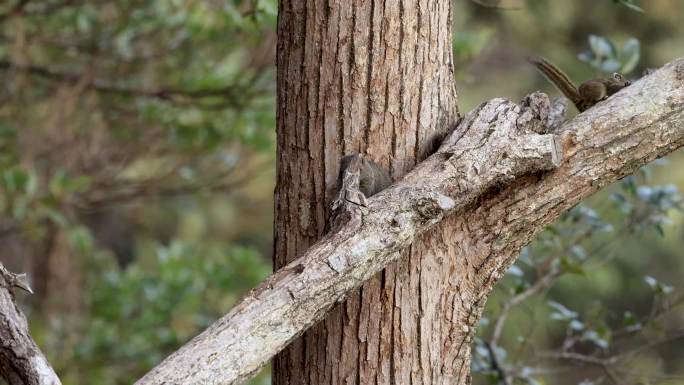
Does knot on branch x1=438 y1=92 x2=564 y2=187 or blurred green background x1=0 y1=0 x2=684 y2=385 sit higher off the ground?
knot on branch x1=438 y1=92 x2=564 y2=187

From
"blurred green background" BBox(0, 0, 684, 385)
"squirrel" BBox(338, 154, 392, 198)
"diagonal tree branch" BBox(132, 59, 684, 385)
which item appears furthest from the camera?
"blurred green background" BBox(0, 0, 684, 385)

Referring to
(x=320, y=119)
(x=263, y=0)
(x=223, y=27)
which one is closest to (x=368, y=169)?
(x=320, y=119)

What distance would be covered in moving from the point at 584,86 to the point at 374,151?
0.49m

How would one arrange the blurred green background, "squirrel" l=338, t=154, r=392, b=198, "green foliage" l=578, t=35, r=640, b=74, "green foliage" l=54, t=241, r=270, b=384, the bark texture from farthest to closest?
"green foliage" l=54, t=241, r=270, b=384 → the blurred green background → "green foliage" l=578, t=35, r=640, b=74 → "squirrel" l=338, t=154, r=392, b=198 → the bark texture

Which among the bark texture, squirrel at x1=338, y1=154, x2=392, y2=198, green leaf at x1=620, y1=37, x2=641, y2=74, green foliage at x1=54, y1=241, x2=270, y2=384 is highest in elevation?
squirrel at x1=338, y1=154, x2=392, y2=198

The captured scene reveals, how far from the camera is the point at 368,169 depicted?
5.07ft

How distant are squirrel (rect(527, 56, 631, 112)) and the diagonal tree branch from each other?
4.2 inches

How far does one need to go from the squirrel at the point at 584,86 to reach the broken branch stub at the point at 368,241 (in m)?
0.19

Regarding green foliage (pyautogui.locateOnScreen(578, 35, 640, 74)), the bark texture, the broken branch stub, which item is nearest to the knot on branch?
the broken branch stub

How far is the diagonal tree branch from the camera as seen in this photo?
1348 mm

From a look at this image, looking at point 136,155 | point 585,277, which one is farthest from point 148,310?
point 585,277

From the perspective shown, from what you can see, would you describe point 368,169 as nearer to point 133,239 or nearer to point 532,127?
point 532,127

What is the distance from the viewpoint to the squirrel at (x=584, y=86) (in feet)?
5.78

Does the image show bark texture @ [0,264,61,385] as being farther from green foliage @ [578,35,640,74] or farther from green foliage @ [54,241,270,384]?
green foliage @ [54,241,270,384]
